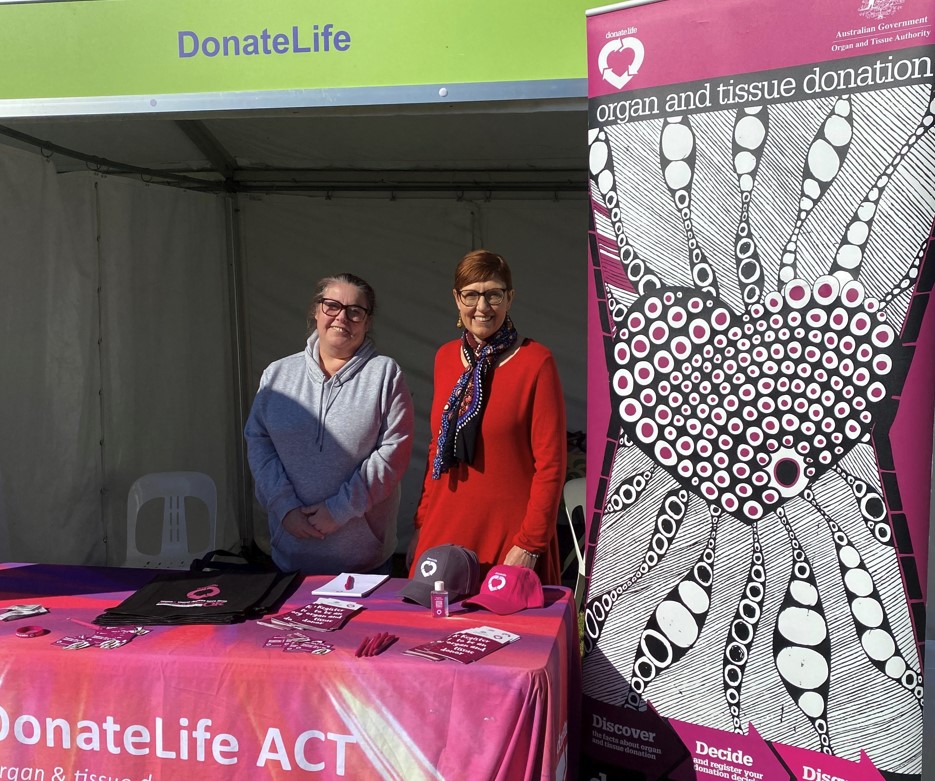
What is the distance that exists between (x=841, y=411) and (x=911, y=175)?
1.69ft

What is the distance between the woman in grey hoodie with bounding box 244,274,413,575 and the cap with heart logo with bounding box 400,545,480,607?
1.14ft

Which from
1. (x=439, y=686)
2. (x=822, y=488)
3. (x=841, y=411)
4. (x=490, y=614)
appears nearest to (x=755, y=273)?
(x=841, y=411)

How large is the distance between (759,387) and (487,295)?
742mm

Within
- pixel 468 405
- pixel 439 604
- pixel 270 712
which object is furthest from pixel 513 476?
pixel 270 712

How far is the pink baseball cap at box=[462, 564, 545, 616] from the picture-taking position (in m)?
2.00

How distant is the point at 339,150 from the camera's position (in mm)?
4855

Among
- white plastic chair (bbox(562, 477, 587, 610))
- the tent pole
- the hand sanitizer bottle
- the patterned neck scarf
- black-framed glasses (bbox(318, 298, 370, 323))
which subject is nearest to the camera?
the hand sanitizer bottle

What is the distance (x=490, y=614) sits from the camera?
6.56 feet

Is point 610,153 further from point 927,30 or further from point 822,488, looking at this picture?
point 822,488

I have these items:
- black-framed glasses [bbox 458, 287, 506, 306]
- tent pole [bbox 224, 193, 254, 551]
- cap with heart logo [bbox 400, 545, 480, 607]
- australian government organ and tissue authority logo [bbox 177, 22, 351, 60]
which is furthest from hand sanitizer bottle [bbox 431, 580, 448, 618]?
tent pole [bbox 224, 193, 254, 551]

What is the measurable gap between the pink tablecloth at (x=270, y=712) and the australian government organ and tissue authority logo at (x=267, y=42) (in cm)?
153

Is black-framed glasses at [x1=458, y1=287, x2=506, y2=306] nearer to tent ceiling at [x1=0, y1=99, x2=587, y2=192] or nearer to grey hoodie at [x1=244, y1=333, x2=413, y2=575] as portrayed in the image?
grey hoodie at [x1=244, y1=333, x2=413, y2=575]

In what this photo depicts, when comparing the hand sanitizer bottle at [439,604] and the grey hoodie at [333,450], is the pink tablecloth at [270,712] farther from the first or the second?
the grey hoodie at [333,450]

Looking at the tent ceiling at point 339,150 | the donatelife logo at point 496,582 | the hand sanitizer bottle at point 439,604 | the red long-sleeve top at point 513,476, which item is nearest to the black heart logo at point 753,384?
the red long-sleeve top at point 513,476
